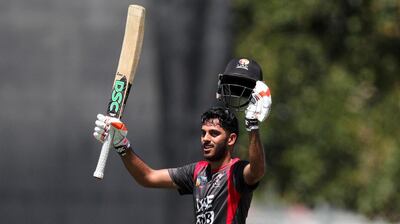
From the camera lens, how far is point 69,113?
11.9 meters

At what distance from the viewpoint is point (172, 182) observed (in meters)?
7.60

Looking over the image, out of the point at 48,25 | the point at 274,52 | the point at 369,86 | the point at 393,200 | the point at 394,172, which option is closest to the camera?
the point at 48,25

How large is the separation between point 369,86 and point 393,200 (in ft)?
22.1

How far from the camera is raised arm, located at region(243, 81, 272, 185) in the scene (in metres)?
7.00

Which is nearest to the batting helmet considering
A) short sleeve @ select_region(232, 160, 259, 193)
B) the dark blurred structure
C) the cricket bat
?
short sleeve @ select_region(232, 160, 259, 193)

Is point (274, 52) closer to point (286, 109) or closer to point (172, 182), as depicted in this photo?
point (286, 109)

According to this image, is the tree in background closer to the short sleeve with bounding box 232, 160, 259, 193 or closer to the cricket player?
the cricket player

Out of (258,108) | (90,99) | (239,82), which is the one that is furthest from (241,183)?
(90,99)

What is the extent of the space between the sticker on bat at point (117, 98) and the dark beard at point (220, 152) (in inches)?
26.3

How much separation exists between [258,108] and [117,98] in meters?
1.05

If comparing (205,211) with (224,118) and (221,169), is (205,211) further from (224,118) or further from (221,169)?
(224,118)

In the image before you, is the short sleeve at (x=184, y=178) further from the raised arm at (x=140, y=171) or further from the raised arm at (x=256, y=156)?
the raised arm at (x=256, y=156)

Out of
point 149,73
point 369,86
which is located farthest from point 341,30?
point 149,73

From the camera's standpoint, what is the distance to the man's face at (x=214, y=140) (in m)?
7.31
